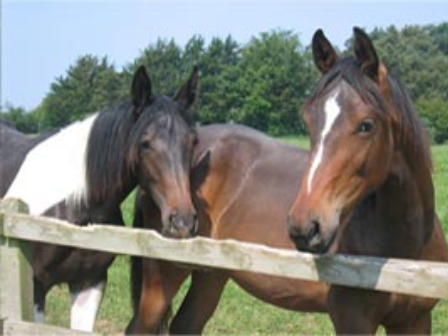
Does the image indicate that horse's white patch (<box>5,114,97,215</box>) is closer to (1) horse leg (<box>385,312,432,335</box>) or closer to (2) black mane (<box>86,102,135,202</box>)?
(2) black mane (<box>86,102,135,202</box>)

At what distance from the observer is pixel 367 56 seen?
2650 millimetres

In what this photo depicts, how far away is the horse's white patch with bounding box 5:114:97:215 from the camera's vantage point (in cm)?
434

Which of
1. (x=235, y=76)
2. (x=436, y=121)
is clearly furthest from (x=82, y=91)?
(x=436, y=121)

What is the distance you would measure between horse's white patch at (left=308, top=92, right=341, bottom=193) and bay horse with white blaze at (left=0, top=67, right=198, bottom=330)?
147 cm

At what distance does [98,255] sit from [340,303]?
2.04m

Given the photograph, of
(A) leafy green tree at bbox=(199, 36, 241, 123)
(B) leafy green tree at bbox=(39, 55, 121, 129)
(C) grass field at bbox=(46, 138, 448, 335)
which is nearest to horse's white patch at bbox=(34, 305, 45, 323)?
(C) grass field at bbox=(46, 138, 448, 335)

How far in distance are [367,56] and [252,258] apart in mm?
969

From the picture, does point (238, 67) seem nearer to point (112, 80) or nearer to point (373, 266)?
point (112, 80)

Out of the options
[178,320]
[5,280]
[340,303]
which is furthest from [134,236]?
[178,320]

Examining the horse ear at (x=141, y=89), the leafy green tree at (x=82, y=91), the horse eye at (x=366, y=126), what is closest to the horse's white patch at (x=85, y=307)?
the horse ear at (x=141, y=89)

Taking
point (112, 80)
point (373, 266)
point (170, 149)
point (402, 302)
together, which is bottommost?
point (402, 302)

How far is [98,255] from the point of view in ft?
14.3

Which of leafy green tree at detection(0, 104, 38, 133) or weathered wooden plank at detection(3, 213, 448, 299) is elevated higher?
leafy green tree at detection(0, 104, 38, 133)

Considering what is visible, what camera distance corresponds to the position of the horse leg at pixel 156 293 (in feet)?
13.7
